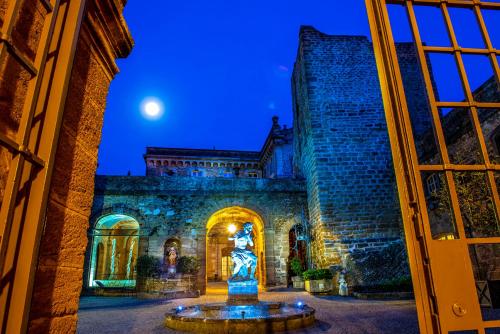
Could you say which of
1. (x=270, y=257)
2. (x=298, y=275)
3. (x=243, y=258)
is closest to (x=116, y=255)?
(x=270, y=257)

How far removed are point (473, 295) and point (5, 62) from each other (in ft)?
8.63

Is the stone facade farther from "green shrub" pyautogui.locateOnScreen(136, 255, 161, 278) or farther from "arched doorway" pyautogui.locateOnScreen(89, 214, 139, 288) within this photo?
"green shrub" pyautogui.locateOnScreen(136, 255, 161, 278)

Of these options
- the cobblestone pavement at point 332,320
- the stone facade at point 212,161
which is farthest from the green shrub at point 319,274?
the stone facade at point 212,161

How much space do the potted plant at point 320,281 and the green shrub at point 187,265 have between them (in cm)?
494

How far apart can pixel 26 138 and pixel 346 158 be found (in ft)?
45.4

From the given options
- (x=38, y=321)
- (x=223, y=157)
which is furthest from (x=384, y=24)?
(x=223, y=157)

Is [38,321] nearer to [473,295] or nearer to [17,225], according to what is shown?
[17,225]

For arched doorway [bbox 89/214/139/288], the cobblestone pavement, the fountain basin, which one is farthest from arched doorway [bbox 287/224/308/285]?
the fountain basin

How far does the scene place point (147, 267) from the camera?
44.9 ft

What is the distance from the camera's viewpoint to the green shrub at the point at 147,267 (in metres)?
13.6

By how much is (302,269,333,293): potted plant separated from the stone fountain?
4.66 meters

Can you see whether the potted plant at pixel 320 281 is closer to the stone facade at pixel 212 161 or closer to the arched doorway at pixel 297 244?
the arched doorway at pixel 297 244

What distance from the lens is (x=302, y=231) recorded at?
51.6 feet

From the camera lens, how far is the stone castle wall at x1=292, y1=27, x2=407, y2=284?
43.3 feet
